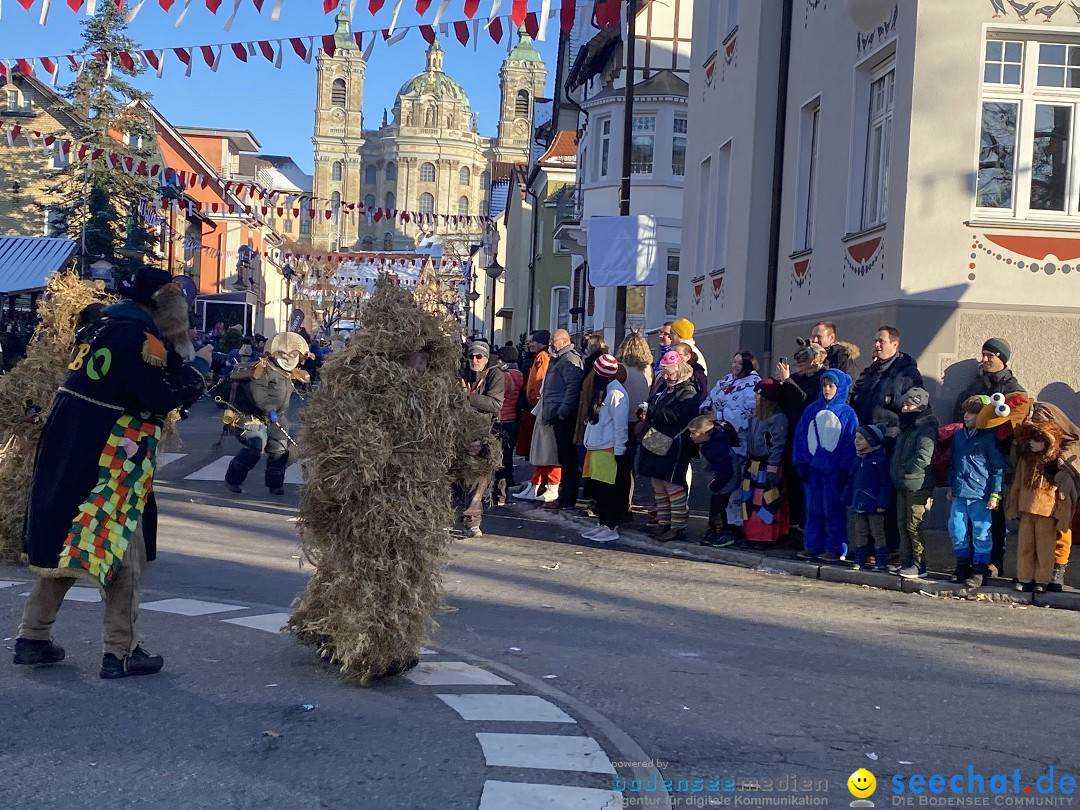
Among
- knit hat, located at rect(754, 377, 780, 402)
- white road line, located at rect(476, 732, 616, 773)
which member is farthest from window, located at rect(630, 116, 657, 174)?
white road line, located at rect(476, 732, 616, 773)

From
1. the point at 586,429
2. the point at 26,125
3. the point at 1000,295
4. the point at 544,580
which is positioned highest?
the point at 26,125

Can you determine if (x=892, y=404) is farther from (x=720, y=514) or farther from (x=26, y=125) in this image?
(x=26, y=125)

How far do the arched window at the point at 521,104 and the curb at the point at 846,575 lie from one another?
15096 centimetres

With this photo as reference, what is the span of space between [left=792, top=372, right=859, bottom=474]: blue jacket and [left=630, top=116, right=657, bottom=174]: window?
839 inches

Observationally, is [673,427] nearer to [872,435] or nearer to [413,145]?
[872,435]

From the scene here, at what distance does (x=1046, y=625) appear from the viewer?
8.73 metres

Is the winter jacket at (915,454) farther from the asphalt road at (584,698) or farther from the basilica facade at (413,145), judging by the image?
the basilica facade at (413,145)

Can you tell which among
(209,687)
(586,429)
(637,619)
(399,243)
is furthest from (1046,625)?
(399,243)

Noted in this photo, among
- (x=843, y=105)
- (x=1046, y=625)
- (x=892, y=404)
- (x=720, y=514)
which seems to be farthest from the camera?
(x=843, y=105)

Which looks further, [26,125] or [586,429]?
[26,125]

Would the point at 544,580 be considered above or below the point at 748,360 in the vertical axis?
below

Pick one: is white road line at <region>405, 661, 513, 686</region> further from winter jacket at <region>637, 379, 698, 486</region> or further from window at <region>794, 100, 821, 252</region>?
window at <region>794, 100, 821, 252</region>

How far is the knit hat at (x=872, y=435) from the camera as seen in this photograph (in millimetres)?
9898

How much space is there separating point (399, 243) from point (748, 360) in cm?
14891
